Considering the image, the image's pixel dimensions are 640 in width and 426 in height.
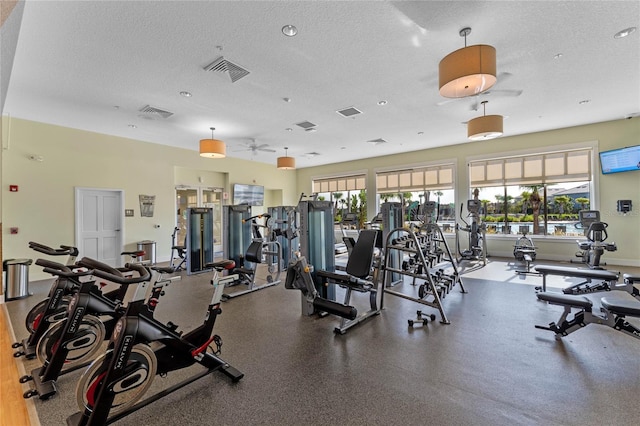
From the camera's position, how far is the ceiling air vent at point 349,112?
5.39 m

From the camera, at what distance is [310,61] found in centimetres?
363

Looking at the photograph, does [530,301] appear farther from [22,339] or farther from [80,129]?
[80,129]

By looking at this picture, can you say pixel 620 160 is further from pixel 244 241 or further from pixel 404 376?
pixel 244 241

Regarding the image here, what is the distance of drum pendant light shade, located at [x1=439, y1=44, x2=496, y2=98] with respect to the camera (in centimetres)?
275

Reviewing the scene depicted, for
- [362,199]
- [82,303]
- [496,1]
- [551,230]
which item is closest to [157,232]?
[82,303]

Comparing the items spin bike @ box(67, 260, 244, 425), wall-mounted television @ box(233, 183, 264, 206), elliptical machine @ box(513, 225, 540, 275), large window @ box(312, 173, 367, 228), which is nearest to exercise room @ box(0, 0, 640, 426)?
spin bike @ box(67, 260, 244, 425)

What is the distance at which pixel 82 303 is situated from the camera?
88.7 inches

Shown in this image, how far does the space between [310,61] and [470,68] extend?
6.39ft

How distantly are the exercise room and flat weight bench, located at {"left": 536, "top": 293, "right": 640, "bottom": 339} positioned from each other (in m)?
0.02

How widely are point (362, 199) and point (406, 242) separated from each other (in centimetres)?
698

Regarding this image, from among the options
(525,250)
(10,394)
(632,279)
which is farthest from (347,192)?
(10,394)

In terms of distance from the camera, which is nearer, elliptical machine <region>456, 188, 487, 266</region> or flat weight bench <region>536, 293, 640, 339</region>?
flat weight bench <region>536, 293, 640, 339</region>

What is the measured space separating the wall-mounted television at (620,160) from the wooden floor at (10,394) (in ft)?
32.9

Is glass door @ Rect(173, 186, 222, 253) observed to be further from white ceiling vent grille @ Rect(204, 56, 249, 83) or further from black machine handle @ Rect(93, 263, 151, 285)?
black machine handle @ Rect(93, 263, 151, 285)
